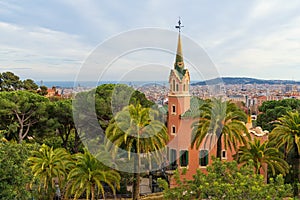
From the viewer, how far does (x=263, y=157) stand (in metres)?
17.6

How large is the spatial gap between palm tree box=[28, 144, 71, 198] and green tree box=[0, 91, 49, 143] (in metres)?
7.38

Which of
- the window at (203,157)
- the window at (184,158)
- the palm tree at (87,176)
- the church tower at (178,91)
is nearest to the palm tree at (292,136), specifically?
the window at (203,157)

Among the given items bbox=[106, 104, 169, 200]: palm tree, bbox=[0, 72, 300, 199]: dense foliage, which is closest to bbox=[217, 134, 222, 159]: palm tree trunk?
bbox=[0, 72, 300, 199]: dense foliage

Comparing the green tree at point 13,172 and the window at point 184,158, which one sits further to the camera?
the window at point 184,158

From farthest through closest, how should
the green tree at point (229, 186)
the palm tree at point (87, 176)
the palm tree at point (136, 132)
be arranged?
the palm tree at point (136, 132) → the palm tree at point (87, 176) → the green tree at point (229, 186)

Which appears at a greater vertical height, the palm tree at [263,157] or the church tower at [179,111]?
the church tower at [179,111]

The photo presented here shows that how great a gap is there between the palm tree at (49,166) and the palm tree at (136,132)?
2.67 metres

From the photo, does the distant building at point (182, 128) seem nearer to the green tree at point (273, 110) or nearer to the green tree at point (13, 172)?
the green tree at point (13, 172)

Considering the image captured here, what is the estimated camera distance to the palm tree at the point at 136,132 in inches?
618

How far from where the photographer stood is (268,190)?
11.3 meters

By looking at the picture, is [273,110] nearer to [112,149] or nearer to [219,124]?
[219,124]

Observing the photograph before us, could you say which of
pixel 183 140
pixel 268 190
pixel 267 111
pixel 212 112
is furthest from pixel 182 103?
pixel 267 111

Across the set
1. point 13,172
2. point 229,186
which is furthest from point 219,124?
point 13,172

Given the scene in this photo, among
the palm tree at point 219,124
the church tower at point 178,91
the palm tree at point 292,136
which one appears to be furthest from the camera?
the church tower at point 178,91
